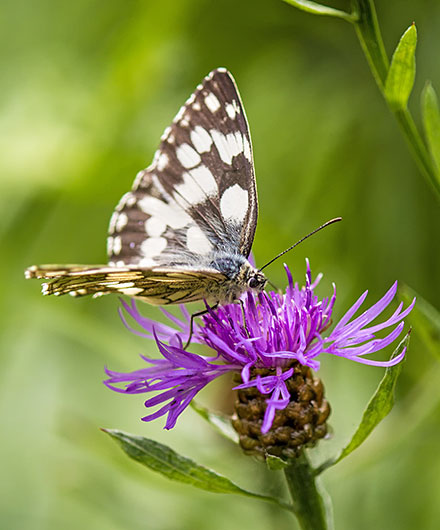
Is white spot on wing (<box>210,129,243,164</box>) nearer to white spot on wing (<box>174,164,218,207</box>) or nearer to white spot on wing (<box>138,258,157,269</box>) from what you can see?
white spot on wing (<box>174,164,218,207</box>)

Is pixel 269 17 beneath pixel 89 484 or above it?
above

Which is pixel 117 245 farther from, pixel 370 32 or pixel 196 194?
pixel 370 32

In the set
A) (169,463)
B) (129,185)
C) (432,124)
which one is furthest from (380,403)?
(129,185)

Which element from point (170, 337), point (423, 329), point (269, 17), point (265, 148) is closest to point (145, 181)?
point (170, 337)

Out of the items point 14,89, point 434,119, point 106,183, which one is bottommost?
point 434,119

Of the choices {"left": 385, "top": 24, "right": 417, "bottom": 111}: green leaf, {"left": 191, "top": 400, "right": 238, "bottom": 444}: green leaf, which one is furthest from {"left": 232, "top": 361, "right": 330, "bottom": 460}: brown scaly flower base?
{"left": 385, "top": 24, "right": 417, "bottom": 111}: green leaf

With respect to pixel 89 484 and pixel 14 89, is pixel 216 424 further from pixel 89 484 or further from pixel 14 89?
pixel 14 89

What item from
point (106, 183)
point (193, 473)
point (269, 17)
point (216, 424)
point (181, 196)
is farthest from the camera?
point (269, 17)
